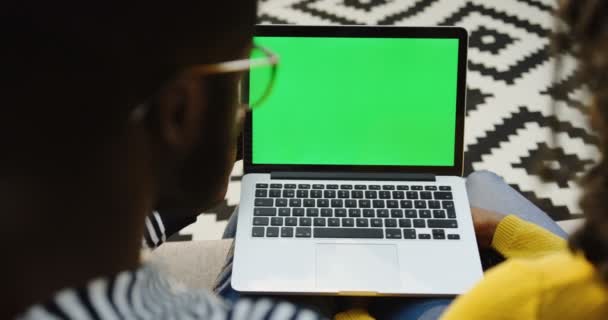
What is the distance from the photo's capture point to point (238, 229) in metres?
1.01

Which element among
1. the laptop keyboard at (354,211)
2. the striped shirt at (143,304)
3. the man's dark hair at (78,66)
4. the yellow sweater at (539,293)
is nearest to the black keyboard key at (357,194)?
the laptop keyboard at (354,211)

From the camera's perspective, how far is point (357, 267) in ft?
3.12

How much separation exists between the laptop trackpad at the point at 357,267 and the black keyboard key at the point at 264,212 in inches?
3.9

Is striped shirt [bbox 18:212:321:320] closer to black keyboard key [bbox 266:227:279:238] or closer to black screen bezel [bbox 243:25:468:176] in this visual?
black keyboard key [bbox 266:227:279:238]

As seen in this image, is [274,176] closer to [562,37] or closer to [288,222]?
[288,222]

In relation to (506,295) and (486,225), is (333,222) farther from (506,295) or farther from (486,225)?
(506,295)

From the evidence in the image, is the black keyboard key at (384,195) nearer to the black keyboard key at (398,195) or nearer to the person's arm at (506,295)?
the black keyboard key at (398,195)

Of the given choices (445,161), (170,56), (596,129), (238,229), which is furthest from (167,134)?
(445,161)

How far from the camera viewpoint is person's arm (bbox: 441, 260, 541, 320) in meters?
0.62

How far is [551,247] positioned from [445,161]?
8.3 inches

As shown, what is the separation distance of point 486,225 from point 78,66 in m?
0.78

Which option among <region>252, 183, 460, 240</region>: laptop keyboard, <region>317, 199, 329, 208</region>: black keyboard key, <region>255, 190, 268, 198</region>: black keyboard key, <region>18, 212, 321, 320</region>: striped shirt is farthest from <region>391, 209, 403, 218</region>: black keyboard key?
<region>18, 212, 321, 320</region>: striped shirt

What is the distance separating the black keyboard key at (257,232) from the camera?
3.29ft

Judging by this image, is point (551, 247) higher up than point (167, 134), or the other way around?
point (167, 134)
